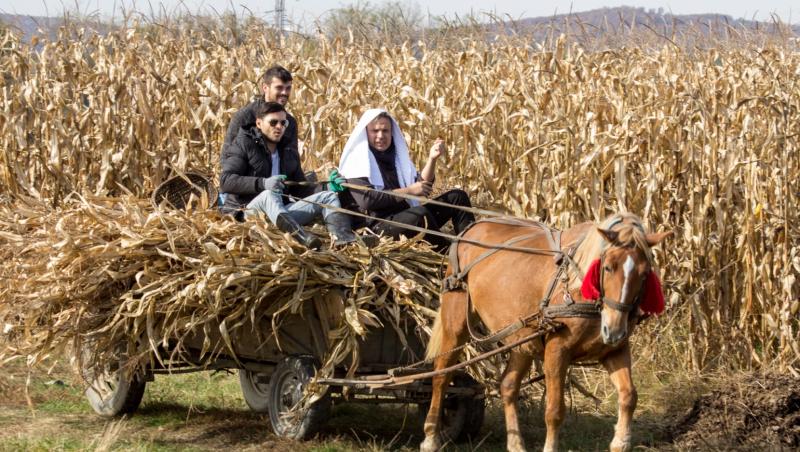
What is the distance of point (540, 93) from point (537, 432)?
2.99 m

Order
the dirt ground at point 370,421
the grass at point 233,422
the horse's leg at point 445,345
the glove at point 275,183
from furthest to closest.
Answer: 1. the glove at point 275,183
2. the grass at point 233,422
3. the dirt ground at point 370,421
4. the horse's leg at point 445,345

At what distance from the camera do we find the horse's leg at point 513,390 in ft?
19.6

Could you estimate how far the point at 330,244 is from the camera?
6512 mm

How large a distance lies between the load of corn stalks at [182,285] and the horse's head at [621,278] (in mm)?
1305

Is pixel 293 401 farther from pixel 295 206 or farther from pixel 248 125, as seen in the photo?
pixel 248 125

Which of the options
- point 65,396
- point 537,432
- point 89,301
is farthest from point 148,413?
point 537,432

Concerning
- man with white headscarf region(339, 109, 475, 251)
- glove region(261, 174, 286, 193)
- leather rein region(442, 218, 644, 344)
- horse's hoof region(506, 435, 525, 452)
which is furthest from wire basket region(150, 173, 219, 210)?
horse's hoof region(506, 435, 525, 452)

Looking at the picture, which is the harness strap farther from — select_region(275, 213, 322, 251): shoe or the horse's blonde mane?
select_region(275, 213, 322, 251): shoe

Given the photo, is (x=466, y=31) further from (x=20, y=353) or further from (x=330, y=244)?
(x=20, y=353)

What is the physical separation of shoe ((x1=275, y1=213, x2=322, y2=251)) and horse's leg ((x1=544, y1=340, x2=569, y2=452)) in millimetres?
1542

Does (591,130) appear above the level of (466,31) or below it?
below

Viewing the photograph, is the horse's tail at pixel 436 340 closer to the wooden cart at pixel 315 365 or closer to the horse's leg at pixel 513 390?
the wooden cart at pixel 315 365

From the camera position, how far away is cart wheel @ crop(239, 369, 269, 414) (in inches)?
290

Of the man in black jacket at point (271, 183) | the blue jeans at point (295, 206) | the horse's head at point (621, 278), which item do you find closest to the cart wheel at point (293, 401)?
the man in black jacket at point (271, 183)
